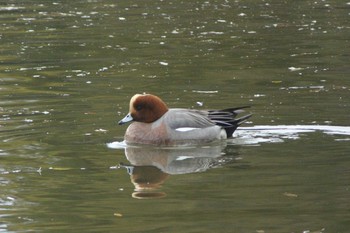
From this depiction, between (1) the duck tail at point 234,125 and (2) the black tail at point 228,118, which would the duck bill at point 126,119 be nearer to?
(2) the black tail at point 228,118

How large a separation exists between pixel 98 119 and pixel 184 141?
1.58 meters

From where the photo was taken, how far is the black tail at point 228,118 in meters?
13.8

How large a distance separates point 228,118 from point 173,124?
0.66 meters

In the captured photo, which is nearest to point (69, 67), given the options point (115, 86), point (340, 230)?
point (115, 86)

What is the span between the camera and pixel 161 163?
12.7m

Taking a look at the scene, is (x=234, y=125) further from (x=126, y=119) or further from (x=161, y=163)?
(x=161, y=163)

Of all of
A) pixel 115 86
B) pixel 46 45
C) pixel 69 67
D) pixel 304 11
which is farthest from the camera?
pixel 304 11

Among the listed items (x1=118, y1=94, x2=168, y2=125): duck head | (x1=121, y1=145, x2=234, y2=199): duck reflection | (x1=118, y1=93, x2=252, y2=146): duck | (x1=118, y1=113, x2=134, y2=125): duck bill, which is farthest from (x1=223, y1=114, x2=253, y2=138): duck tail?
(x1=118, y1=113, x2=134, y2=125): duck bill

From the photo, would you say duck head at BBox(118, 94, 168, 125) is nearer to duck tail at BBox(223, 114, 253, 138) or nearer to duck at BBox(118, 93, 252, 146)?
duck at BBox(118, 93, 252, 146)

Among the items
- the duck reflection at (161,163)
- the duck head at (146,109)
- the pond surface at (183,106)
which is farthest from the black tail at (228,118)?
the duck head at (146,109)

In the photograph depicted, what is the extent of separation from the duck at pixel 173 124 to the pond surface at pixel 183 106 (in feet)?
0.52

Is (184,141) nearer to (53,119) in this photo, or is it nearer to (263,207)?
(53,119)

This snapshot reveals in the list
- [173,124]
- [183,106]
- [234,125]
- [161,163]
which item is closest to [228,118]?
[234,125]

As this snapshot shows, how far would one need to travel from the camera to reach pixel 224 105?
15562 mm
